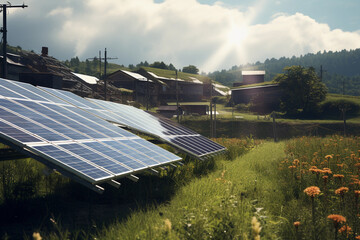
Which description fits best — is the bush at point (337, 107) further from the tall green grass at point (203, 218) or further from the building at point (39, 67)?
the tall green grass at point (203, 218)

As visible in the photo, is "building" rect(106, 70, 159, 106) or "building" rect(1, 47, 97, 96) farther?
"building" rect(106, 70, 159, 106)

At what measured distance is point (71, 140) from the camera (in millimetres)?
8766

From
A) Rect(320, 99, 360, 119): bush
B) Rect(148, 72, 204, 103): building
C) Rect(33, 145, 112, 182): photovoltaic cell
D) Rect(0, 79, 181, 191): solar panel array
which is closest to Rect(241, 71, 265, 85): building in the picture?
Rect(148, 72, 204, 103): building

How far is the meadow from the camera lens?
5.82 m

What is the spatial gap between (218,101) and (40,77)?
3101 inches

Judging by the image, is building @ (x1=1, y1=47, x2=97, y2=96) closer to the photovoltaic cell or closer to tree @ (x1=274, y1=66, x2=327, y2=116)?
the photovoltaic cell

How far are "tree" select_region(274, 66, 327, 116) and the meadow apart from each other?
52.6 m

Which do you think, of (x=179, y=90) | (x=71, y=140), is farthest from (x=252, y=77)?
(x=71, y=140)

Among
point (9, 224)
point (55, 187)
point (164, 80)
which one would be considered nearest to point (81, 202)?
point (55, 187)

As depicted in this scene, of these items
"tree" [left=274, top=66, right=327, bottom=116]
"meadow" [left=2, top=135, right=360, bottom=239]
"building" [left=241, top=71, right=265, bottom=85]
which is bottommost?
"meadow" [left=2, top=135, right=360, bottom=239]

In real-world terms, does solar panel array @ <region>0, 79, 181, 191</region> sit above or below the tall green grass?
above

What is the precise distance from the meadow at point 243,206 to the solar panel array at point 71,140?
1133 mm

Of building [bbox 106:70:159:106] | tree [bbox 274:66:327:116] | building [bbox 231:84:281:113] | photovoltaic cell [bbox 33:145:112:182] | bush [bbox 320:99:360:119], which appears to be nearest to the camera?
photovoltaic cell [bbox 33:145:112:182]

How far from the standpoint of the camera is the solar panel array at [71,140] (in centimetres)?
723
